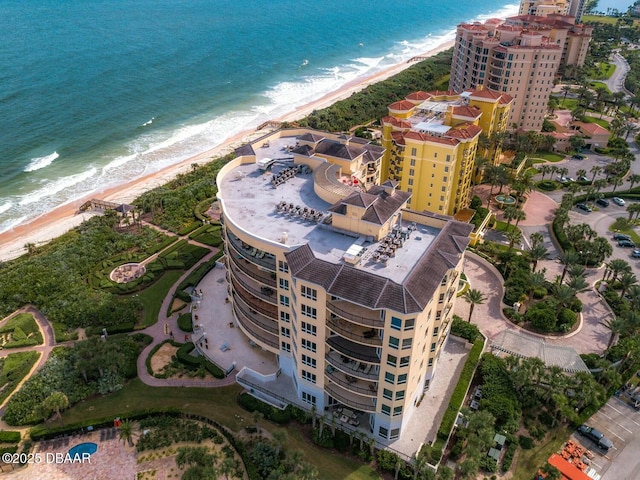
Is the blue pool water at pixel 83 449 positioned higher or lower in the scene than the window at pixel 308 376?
lower

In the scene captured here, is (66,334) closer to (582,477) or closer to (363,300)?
(363,300)

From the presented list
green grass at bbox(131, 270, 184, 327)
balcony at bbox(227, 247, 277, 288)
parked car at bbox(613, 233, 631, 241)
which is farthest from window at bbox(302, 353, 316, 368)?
parked car at bbox(613, 233, 631, 241)

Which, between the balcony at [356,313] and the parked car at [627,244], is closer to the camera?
the balcony at [356,313]

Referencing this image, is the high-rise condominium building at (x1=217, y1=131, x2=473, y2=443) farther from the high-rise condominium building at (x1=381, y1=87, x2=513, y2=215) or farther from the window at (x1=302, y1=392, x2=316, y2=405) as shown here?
the high-rise condominium building at (x1=381, y1=87, x2=513, y2=215)

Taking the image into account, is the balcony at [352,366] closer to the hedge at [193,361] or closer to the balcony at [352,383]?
the balcony at [352,383]

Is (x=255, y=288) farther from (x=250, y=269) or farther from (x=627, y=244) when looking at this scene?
(x=627, y=244)

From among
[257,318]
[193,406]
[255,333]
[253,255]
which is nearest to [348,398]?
[255,333]

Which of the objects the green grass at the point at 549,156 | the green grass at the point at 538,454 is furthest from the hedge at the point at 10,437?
the green grass at the point at 549,156

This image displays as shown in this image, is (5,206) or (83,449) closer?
(83,449)
